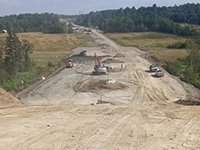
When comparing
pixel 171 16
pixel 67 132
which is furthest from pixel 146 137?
pixel 171 16

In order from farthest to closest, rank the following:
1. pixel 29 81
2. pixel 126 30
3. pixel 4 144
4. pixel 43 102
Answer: pixel 126 30, pixel 29 81, pixel 43 102, pixel 4 144

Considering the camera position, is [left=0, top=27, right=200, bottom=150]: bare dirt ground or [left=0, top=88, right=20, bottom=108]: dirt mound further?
[left=0, top=88, right=20, bottom=108]: dirt mound

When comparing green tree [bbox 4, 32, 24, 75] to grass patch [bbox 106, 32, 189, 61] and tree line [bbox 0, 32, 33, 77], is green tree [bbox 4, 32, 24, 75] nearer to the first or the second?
tree line [bbox 0, 32, 33, 77]

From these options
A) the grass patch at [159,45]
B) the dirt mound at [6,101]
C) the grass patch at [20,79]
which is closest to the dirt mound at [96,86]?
the grass patch at [20,79]

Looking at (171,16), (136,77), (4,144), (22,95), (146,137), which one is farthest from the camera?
(171,16)

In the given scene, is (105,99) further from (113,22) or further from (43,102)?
(113,22)

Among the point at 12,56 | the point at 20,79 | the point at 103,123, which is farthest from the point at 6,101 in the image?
the point at 12,56

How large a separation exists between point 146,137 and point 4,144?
25.9 ft

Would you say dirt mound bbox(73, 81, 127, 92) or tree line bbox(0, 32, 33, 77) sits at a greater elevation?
tree line bbox(0, 32, 33, 77)

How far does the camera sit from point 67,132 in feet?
60.4

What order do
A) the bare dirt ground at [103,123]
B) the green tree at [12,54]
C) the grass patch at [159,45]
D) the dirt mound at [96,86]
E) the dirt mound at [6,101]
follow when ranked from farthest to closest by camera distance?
the grass patch at [159,45], the green tree at [12,54], the dirt mound at [96,86], the dirt mound at [6,101], the bare dirt ground at [103,123]

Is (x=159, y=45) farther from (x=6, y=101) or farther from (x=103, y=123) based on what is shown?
(x=103, y=123)

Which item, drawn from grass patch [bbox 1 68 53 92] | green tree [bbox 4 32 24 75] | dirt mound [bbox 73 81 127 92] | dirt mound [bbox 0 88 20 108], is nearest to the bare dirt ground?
dirt mound [bbox 73 81 127 92]

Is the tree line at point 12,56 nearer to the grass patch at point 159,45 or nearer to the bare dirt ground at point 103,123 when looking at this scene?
the bare dirt ground at point 103,123
